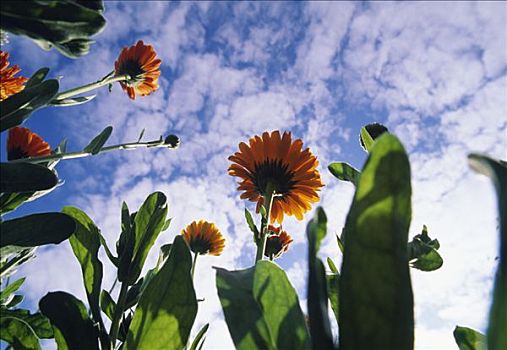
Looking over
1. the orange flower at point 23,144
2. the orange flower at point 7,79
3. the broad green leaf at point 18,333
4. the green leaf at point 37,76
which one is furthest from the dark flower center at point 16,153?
the broad green leaf at point 18,333

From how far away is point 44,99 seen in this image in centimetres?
64

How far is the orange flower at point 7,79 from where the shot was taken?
3.95 feet

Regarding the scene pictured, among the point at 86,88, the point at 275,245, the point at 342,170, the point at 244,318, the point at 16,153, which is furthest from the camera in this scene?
the point at 275,245

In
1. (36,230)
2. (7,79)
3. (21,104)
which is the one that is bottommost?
(36,230)

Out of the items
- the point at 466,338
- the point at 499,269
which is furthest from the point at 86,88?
the point at 499,269

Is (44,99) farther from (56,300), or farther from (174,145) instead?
(174,145)

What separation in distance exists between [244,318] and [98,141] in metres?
0.89

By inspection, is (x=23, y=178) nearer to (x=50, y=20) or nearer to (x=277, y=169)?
(x=50, y=20)

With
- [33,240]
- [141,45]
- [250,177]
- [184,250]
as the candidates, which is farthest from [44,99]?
[141,45]

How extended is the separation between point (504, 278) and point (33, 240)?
52 cm

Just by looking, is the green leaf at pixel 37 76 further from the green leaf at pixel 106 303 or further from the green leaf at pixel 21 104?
the green leaf at pixel 106 303

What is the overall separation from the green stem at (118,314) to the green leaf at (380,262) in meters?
0.45

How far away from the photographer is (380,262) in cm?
34

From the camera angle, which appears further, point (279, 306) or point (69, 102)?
point (69, 102)
